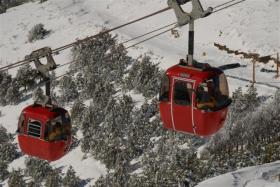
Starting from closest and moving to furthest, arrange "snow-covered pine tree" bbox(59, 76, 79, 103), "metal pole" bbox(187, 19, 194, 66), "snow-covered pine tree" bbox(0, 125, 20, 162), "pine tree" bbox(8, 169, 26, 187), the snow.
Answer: "metal pole" bbox(187, 19, 194, 66) < the snow < "pine tree" bbox(8, 169, 26, 187) < "snow-covered pine tree" bbox(0, 125, 20, 162) < "snow-covered pine tree" bbox(59, 76, 79, 103)

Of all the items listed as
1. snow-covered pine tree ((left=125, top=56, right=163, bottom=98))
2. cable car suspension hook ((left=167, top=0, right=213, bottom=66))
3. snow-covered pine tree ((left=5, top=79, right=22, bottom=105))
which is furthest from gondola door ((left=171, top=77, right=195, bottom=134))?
snow-covered pine tree ((left=5, top=79, right=22, bottom=105))

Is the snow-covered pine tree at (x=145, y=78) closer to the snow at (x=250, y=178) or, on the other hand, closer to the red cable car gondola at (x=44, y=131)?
the snow at (x=250, y=178)

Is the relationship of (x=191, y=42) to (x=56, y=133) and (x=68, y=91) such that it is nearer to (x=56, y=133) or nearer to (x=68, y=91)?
(x=56, y=133)

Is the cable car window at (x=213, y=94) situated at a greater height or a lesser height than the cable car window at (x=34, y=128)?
greater

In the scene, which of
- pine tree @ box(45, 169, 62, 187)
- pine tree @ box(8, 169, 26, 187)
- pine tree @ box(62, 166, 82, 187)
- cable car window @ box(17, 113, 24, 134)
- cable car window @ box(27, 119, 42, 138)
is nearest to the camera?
cable car window @ box(27, 119, 42, 138)

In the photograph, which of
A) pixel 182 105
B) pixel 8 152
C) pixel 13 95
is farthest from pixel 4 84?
pixel 182 105

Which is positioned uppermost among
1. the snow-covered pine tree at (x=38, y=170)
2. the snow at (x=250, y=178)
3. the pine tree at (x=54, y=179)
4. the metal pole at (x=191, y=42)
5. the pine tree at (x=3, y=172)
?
the metal pole at (x=191, y=42)

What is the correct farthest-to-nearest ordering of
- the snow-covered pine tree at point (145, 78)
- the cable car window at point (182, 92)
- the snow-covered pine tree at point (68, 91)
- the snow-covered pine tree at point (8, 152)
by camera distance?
the snow-covered pine tree at point (68, 91), the snow-covered pine tree at point (145, 78), the snow-covered pine tree at point (8, 152), the cable car window at point (182, 92)

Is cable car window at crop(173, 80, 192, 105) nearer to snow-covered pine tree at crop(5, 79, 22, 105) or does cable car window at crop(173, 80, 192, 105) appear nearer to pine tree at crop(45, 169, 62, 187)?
pine tree at crop(45, 169, 62, 187)

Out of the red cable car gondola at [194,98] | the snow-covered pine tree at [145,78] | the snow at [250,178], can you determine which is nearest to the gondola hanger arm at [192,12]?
the red cable car gondola at [194,98]
